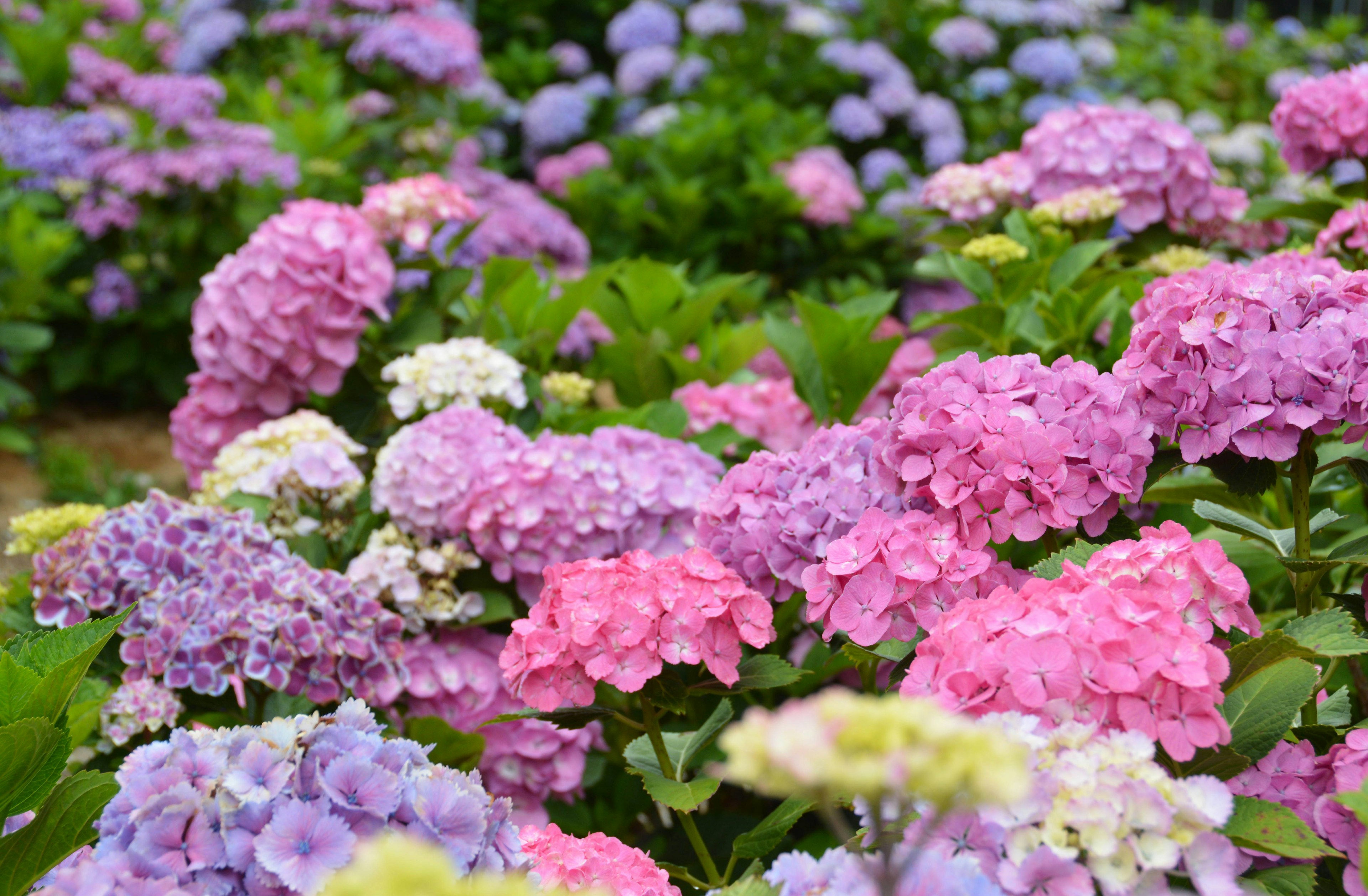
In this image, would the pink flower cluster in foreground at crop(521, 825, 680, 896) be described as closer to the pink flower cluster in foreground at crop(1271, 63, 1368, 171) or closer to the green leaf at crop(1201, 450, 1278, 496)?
the green leaf at crop(1201, 450, 1278, 496)

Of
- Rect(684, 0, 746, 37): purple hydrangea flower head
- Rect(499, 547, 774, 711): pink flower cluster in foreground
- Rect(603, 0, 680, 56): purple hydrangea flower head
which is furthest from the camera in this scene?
Rect(603, 0, 680, 56): purple hydrangea flower head

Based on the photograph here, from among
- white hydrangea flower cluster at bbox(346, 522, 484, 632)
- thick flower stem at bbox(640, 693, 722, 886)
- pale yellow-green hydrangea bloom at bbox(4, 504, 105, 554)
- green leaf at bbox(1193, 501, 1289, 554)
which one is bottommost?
pale yellow-green hydrangea bloom at bbox(4, 504, 105, 554)

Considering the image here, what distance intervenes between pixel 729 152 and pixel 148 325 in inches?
100

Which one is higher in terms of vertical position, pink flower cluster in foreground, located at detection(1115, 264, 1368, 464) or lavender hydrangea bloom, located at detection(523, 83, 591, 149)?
pink flower cluster in foreground, located at detection(1115, 264, 1368, 464)

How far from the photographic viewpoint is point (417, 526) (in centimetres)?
202

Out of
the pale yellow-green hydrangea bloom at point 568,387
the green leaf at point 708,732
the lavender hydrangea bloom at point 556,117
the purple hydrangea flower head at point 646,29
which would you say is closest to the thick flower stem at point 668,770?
the green leaf at point 708,732

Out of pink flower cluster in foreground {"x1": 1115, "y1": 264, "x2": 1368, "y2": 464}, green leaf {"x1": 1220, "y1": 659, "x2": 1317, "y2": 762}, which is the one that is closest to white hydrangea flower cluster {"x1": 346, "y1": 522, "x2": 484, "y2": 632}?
pink flower cluster in foreground {"x1": 1115, "y1": 264, "x2": 1368, "y2": 464}

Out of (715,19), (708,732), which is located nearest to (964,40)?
(715,19)

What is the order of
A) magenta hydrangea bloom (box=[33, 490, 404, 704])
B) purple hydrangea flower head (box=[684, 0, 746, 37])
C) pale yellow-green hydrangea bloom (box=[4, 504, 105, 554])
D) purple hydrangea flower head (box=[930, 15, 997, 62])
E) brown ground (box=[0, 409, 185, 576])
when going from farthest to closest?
purple hydrangea flower head (box=[684, 0, 746, 37])
purple hydrangea flower head (box=[930, 15, 997, 62])
brown ground (box=[0, 409, 185, 576])
pale yellow-green hydrangea bloom (box=[4, 504, 105, 554])
magenta hydrangea bloom (box=[33, 490, 404, 704])

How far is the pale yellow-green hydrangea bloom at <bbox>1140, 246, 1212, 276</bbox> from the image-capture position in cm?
211

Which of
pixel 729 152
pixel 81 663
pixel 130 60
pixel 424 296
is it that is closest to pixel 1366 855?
pixel 81 663

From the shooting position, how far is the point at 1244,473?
1342mm

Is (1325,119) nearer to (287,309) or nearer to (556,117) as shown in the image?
(287,309)

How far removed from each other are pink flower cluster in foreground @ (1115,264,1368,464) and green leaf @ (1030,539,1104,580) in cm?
17
